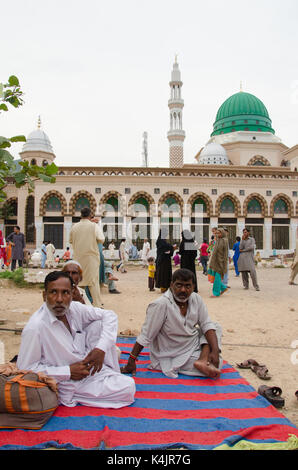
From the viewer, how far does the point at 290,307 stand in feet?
20.3

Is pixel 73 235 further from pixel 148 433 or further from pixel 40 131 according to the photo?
pixel 40 131

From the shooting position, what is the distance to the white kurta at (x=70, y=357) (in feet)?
7.52

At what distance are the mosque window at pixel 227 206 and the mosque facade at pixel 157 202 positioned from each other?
4cm

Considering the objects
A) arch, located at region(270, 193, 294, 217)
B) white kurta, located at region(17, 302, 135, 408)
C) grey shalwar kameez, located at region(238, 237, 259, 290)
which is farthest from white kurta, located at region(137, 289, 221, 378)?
arch, located at region(270, 193, 294, 217)

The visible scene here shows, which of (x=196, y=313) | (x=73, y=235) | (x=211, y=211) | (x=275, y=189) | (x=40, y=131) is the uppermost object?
(x=40, y=131)

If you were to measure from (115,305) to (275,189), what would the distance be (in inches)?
802

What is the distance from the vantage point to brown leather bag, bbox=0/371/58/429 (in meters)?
2.04

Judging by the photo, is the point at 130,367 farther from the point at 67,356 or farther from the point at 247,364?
the point at 247,364

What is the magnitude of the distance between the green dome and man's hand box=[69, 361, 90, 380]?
3012 centimetres

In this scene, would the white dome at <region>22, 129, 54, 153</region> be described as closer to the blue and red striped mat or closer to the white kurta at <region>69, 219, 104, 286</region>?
the white kurta at <region>69, 219, 104, 286</region>

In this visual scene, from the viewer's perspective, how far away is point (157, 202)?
2311 cm

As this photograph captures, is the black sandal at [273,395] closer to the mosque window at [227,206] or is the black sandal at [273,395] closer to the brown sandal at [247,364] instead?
the brown sandal at [247,364]

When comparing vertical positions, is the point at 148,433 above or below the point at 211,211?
below

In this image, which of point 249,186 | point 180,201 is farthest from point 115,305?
point 249,186
